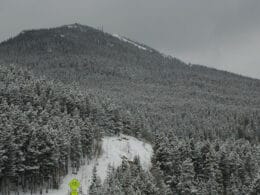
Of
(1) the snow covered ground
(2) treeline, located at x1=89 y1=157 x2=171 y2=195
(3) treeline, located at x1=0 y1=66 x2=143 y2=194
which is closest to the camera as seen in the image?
(2) treeline, located at x1=89 y1=157 x2=171 y2=195

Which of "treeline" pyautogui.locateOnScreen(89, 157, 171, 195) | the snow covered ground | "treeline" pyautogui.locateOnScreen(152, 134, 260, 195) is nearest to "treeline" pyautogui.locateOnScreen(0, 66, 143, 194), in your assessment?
the snow covered ground

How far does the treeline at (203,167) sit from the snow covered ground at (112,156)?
252 inches

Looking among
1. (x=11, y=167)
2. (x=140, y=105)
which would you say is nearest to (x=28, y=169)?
(x=11, y=167)

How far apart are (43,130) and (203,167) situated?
125 feet

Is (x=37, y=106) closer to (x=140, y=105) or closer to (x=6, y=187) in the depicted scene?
(x=6, y=187)

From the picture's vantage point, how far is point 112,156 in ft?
311

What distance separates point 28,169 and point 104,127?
43998mm

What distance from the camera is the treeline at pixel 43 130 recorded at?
67350mm

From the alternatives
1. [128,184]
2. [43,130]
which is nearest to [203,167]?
[128,184]

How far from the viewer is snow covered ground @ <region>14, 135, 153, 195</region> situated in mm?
79050

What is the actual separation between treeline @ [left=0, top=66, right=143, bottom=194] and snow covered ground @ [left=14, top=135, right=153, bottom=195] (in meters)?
1.98

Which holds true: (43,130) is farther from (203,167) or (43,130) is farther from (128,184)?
(203,167)

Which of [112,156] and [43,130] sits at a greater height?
[43,130]

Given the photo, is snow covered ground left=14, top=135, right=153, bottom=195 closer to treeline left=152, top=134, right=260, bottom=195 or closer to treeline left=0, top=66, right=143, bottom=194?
treeline left=0, top=66, right=143, bottom=194
